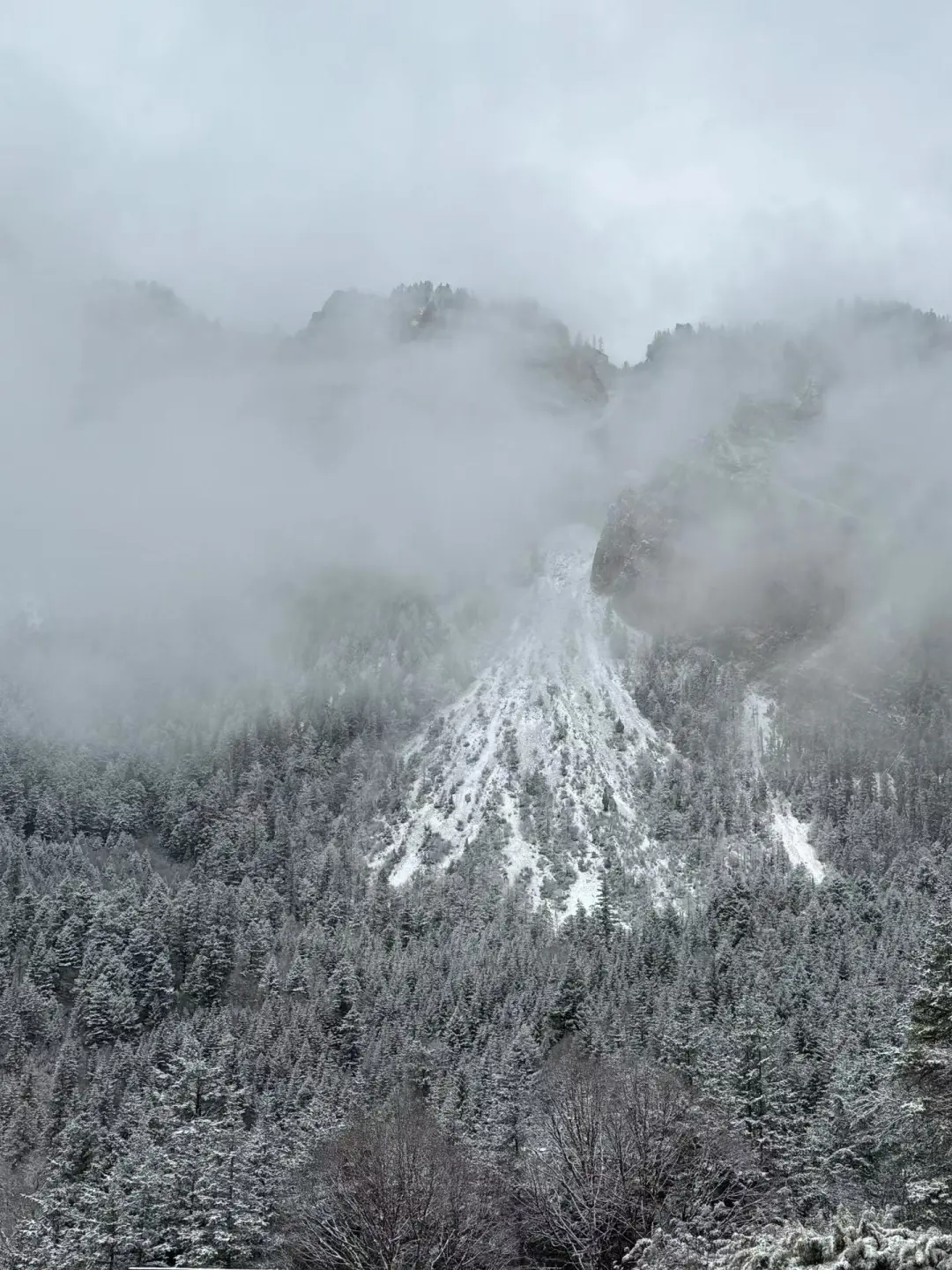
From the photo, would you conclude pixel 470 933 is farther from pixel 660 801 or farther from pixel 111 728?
pixel 111 728

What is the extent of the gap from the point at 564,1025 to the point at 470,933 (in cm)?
4542

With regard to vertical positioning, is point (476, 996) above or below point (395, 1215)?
above

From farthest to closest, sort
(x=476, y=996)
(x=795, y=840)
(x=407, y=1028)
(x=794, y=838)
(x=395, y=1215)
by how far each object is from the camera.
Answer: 1. (x=794, y=838)
2. (x=795, y=840)
3. (x=476, y=996)
4. (x=407, y=1028)
5. (x=395, y=1215)

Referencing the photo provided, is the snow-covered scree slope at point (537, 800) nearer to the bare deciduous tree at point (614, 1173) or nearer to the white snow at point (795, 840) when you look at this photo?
the white snow at point (795, 840)

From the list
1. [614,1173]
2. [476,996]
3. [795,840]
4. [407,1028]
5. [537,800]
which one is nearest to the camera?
[614,1173]

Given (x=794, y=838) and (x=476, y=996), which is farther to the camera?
(x=794, y=838)

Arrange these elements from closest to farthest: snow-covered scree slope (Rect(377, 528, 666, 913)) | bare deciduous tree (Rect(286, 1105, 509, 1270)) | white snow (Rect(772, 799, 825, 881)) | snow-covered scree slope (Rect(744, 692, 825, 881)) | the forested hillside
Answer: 1. bare deciduous tree (Rect(286, 1105, 509, 1270))
2. the forested hillside
3. snow-covered scree slope (Rect(377, 528, 666, 913))
4. white snow (Rect(772, 799, 825, 881))
5. snow-covered scree slope (Rect(744, 692, 825, 881))

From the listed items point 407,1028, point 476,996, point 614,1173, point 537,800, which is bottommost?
point 614,1173

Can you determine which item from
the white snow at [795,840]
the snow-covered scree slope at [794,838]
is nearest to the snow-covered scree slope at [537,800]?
the snow-covered scree slope at [794,838]

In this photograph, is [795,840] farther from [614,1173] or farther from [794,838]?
[614,1173]

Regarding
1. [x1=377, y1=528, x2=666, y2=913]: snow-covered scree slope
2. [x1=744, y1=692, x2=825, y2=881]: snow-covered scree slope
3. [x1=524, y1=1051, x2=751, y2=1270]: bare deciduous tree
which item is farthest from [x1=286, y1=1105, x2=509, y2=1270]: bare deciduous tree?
[x1=744, y1=692, x2=825, y2=881]: snow-covered scree slope

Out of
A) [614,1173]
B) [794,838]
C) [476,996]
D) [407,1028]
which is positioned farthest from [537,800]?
[614,1173]

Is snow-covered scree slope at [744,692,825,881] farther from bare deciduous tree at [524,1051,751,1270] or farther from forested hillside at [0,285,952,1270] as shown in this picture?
bare deciduous tree at [524,1051,751,1270]

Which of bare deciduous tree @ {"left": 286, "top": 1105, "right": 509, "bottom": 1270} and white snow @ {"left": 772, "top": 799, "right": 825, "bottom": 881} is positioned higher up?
white snow @ {"left": 772, "top": 799, "right": 825, "bottom": 881}
